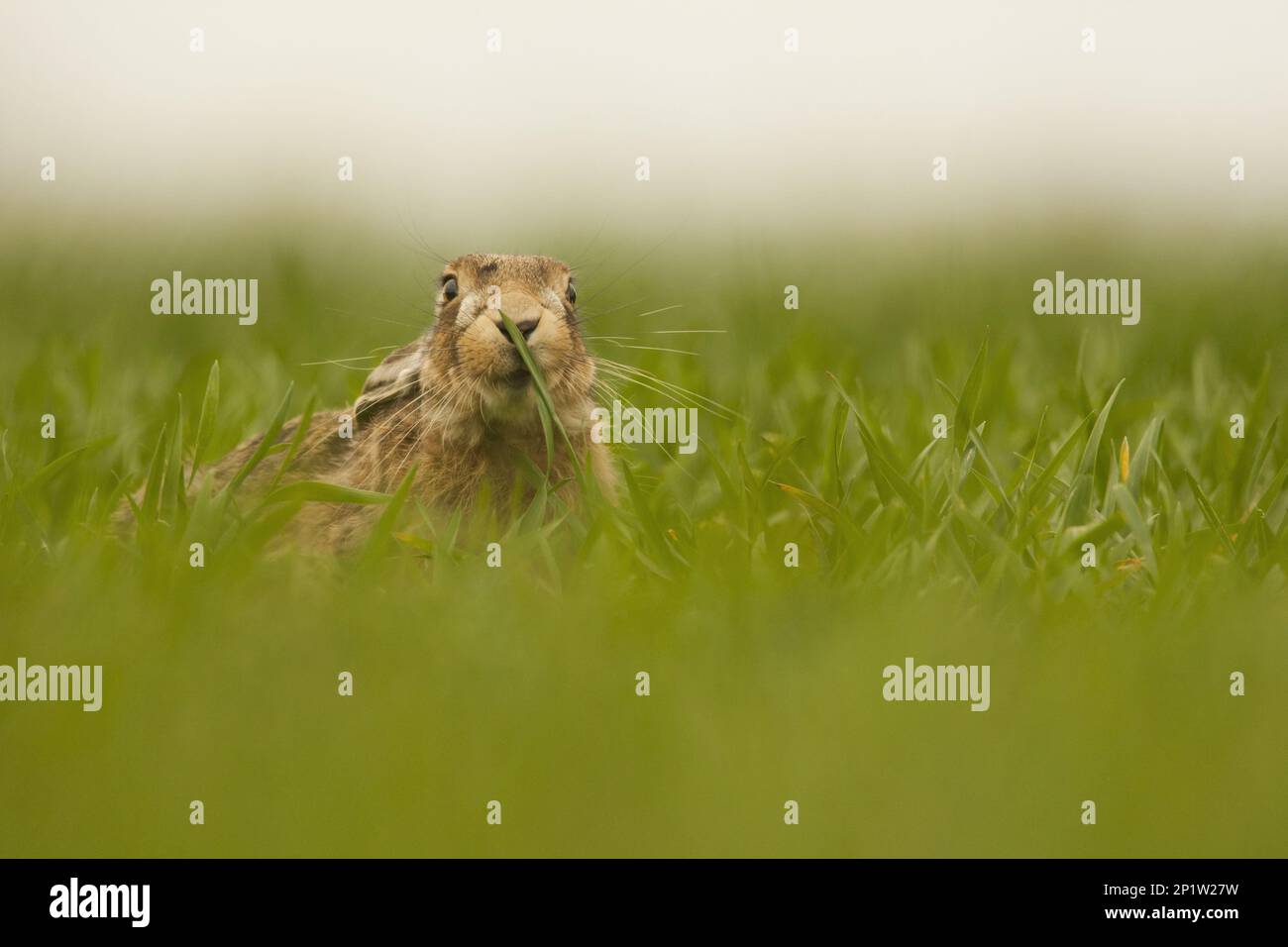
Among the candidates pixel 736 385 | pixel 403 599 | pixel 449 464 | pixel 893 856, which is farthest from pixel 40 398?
pixel 893 856

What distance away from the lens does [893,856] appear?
8.80 feet

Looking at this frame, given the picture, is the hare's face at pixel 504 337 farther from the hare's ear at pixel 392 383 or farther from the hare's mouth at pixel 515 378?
the hare's ear at pixel 392 383

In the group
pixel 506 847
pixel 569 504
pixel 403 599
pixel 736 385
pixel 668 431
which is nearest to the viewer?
pixel 506 847

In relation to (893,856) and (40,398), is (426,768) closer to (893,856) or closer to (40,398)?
(893,856)

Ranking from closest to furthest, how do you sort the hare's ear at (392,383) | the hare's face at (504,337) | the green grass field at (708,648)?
1. the green grass field at (708,648)
2. the hare's face at (504,337)
3. the hare's ear at (392,383)

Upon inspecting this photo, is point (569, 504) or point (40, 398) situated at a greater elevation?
point (40, 398)

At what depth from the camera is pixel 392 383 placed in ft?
16.3

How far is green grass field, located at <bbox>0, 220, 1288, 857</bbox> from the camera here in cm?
275

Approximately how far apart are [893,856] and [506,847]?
0.67m

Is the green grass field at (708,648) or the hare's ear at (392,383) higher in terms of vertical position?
the hare's ear at (392,383)

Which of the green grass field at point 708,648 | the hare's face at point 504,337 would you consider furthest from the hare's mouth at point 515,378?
the green grass field at point 708,648

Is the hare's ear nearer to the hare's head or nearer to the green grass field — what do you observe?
the hare's head

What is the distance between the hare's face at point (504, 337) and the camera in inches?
179

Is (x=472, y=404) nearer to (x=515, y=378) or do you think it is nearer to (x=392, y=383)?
(x=515, y=378)
